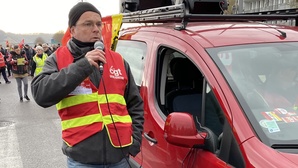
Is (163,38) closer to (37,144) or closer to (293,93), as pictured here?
(293,93)

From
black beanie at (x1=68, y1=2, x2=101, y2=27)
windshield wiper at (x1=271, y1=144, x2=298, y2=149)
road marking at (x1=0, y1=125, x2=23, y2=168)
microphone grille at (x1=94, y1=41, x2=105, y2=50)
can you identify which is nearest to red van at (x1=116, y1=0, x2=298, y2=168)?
windshield wiper at (x1=271, y1=144, x2=298, y2=149)

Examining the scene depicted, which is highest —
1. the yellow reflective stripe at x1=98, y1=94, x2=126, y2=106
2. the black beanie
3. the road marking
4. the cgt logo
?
the black beanie

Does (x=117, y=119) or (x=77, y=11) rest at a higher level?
(x=77, y=11)

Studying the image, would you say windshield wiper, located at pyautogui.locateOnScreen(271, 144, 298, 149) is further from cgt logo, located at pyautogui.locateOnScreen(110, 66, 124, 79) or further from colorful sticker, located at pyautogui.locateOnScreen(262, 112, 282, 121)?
cgt logo, located at pyautogui.locateOnScreen(110, 66, 124, 79)

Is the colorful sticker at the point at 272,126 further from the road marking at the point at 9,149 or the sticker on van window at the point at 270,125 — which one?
the road marking at the point at 9,149

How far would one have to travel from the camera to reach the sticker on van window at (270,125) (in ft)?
6.24

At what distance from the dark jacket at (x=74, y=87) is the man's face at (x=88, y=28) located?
6 centimetres

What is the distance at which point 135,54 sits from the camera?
3.38 metres

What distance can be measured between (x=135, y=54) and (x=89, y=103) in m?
1.33

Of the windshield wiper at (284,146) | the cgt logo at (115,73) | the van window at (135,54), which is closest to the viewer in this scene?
the windshield wiper at (284,146)

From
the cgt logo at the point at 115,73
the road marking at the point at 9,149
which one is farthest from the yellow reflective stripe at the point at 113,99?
the road marking at the point at 9,149

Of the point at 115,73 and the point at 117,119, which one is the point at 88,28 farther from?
the point at 117,119

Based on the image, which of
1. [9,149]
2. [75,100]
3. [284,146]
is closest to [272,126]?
[284,146]

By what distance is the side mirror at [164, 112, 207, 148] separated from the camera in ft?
6.46
